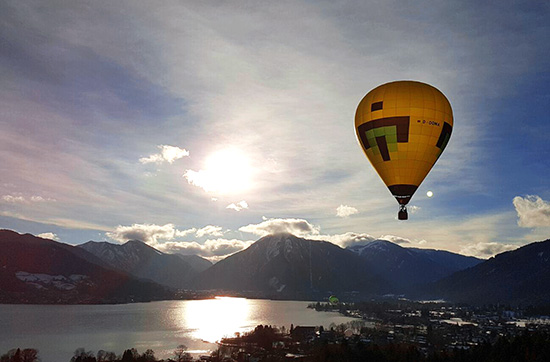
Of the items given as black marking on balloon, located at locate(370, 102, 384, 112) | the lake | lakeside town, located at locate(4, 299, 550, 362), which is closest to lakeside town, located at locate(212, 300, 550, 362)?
lakeside town, located at locate(4, 299, 550, 362)

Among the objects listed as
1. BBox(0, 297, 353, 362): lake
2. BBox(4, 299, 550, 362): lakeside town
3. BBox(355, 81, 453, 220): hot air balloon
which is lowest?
BBox(0, 297, 353, 362): lake

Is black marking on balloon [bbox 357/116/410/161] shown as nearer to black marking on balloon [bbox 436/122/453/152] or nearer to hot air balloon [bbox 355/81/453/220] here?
hot air balloon [bbox 355/81/453/220]

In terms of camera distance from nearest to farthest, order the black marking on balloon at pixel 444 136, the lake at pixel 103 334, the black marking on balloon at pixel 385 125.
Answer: the black marking on balloon at pixel 385 125, the black marking on balloon at pixel 444 136, the lake at pixel 103 334

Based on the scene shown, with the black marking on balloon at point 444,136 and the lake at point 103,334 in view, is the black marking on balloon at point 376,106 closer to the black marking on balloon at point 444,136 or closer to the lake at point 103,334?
the black marking on balloon at point 444,136

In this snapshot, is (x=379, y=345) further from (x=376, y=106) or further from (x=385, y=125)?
(x=376, y=106)

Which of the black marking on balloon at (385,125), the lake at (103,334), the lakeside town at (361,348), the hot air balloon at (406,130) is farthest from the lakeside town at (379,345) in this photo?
the black marking on balloon at (385,125)

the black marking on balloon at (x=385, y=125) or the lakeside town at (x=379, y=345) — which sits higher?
the black marking on balloon at (x=385, y=125)

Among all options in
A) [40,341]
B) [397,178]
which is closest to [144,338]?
[40,341]

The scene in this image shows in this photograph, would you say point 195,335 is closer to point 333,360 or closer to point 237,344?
point 237,344

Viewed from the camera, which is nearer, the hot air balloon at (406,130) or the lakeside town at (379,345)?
the hot air balloon at (406,130)
